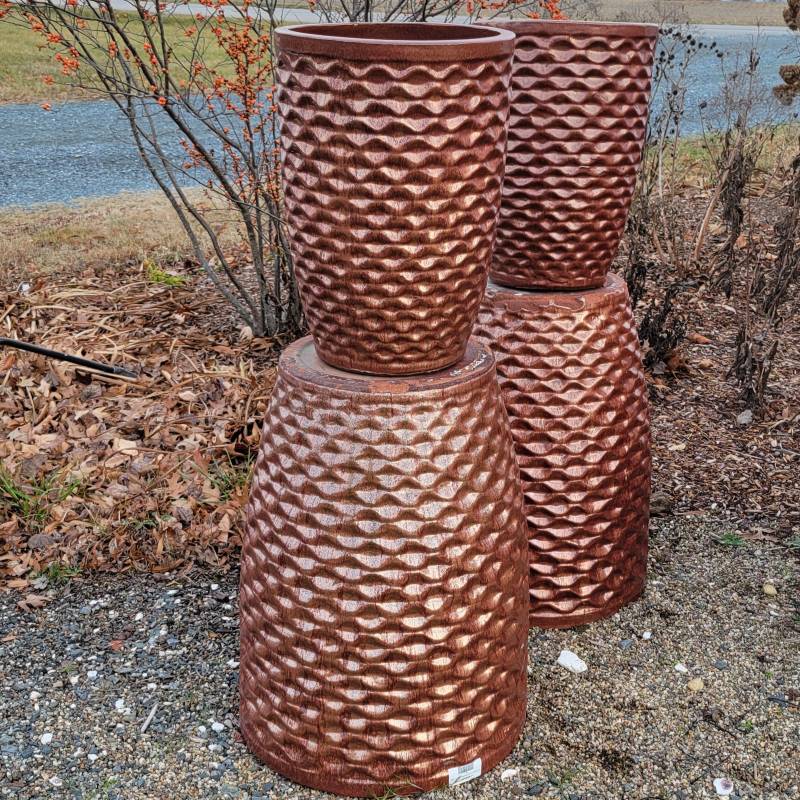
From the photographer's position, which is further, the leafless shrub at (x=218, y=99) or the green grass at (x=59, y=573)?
the leafless shrub at (x=218, y=99)

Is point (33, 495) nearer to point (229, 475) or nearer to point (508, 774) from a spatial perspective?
point (229, 475)

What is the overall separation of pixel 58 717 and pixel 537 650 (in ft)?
4.12

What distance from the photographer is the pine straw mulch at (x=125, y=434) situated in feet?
10.1

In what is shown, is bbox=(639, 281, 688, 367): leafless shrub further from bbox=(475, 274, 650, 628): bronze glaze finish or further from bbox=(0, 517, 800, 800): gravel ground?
bbox=(475, 274, 650, 628): bronze glaze finish

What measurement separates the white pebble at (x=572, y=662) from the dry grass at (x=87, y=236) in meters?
3.55

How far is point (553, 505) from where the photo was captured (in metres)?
2.56

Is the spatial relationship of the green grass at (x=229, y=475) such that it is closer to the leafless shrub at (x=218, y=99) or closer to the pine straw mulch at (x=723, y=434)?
the leafless shrub at (x=218, y=99)

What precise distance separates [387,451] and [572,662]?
1041 mm

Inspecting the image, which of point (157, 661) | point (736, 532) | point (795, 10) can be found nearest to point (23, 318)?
point (157, 661)

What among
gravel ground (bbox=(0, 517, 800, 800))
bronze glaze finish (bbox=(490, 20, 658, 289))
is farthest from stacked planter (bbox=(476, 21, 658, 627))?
gravel ground (bbox=(0, 517, 800, 800))

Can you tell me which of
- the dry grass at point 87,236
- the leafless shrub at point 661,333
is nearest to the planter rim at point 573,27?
the leafless shrub at point 661,333

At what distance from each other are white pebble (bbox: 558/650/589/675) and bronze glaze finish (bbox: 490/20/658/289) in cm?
99

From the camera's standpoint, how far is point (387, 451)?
1.87 metres

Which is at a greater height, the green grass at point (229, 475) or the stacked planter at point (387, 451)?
the stacked planter at point (387, 451)
